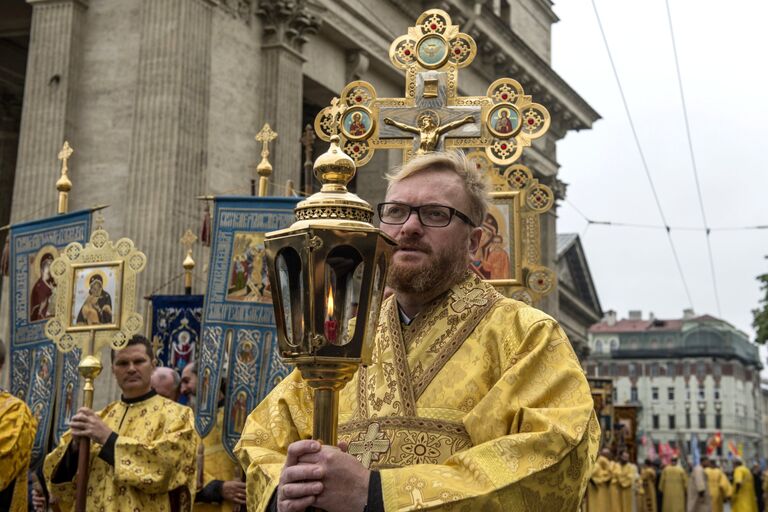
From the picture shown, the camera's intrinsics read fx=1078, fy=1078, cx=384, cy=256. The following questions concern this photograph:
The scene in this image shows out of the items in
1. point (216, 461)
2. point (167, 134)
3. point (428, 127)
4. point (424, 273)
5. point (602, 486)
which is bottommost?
point (602, 486)

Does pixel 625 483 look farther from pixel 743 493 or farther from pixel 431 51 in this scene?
pixel 431 51

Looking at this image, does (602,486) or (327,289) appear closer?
(327,289)

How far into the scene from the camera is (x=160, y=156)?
46.1 feet

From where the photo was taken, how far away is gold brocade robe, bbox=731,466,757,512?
25.7m

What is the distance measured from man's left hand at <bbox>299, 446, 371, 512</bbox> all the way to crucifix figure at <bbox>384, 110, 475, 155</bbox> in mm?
3899

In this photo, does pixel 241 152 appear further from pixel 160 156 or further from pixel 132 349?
pixel 132 349

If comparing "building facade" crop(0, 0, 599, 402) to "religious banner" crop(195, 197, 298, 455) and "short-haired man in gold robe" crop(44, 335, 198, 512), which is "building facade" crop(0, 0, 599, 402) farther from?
"short-haired man in gold robe" crop(44, 335, 198, 512)

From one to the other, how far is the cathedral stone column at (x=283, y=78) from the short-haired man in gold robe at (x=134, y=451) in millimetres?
9266

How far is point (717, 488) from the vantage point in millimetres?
25828

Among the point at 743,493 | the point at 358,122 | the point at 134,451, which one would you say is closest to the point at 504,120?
the point at 358,122

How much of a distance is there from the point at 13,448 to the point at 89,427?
45cm

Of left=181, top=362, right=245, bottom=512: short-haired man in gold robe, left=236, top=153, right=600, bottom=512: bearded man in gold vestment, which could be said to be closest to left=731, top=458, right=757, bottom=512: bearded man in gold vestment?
left=181, top=362, right=245, bottom=512: short-haired man in gold robe

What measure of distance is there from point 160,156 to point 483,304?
10997 mm

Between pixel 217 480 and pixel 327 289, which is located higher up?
pixel 327 289
